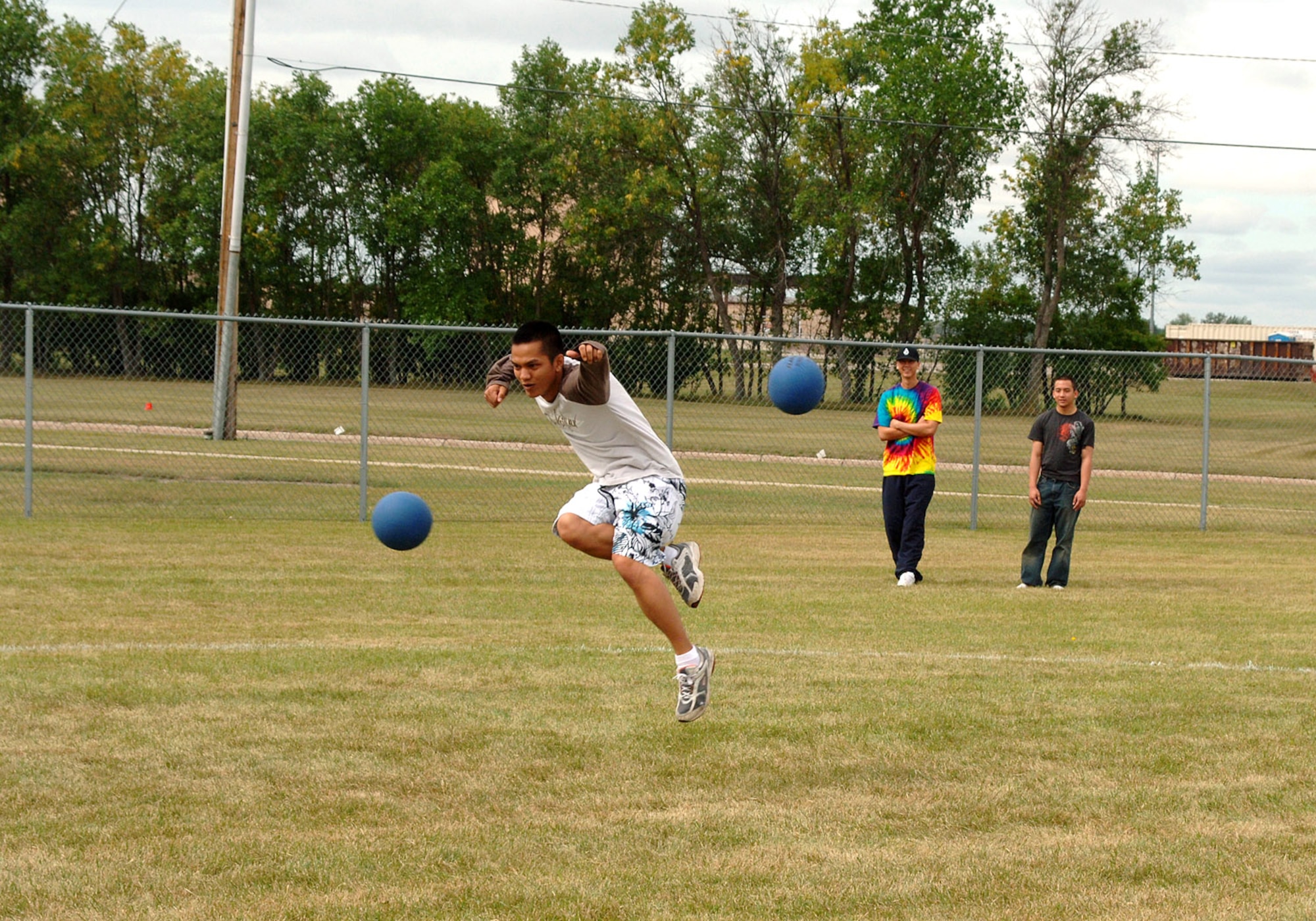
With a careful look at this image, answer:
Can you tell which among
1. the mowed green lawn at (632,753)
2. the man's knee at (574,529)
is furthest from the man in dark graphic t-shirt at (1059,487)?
the man's knee at (574,529)

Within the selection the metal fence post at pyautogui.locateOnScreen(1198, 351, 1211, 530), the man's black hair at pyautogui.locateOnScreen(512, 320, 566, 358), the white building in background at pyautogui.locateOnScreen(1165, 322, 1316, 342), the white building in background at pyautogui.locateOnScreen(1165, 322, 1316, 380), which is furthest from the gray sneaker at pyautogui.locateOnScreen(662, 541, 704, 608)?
the white building in background at pyautogui.locateOnScreen(1165, 322, 1316, 342)

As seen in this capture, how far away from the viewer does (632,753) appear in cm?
645

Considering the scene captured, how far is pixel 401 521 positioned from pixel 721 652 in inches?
85.3

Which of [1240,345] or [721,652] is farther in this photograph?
[1240,345]

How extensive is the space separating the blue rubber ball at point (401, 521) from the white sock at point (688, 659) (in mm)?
2570

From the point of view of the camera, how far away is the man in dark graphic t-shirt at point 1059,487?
40.4ft

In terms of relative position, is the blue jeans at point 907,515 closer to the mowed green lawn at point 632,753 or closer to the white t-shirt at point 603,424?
the mowed green lawn at point 632,753

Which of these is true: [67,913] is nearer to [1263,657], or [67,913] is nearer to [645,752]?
[645,752]

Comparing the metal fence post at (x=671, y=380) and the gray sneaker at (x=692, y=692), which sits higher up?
the metal fence post at (x=671, y=380)

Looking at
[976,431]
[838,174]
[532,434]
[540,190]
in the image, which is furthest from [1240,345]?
[976,431]

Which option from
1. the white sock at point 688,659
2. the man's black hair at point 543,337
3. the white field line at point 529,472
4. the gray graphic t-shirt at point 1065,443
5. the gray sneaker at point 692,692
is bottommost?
the gray sneaker at point 692,692

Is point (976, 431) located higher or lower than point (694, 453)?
higher

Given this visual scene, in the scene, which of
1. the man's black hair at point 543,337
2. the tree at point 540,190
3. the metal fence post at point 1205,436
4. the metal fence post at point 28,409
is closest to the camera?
the man's black hair at point 543,337

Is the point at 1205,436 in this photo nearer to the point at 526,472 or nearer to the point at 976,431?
the point at 976,431
